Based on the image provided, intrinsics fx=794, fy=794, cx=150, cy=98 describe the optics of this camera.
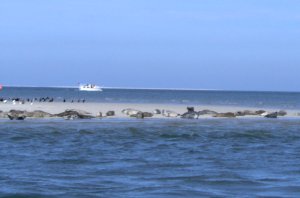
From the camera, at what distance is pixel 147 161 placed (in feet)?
66.0

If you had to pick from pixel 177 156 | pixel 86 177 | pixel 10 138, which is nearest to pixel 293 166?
pixel 177 156

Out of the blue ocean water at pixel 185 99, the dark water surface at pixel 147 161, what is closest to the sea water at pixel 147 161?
the dark water surface at pixel 147 161

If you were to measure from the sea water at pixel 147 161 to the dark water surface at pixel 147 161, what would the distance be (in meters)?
0.02

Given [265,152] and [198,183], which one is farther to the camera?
[265,152]

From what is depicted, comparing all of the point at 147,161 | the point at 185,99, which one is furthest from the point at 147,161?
the point at 185,99

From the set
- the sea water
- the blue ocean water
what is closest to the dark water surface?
the sea water

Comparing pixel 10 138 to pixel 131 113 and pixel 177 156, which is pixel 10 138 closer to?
pixel 177 156

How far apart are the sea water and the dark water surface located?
0.7 inches

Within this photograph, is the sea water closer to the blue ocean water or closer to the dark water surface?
the dark water surface

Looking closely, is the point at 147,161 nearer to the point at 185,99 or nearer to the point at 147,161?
the point at 147,161

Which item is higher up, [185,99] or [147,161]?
[185,99]

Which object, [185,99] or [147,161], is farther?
[185,99]

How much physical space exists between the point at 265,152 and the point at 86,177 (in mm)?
8081

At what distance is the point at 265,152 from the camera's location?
23.2 metres
